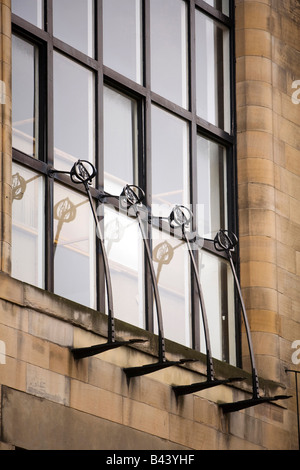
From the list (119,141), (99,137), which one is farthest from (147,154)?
(99,137)

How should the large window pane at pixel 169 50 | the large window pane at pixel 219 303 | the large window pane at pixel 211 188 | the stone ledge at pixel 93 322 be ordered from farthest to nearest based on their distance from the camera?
the large window pane at pixel 211 188 → the large window pane at pixel 219 303 → the large window pane at pixel 169 50 → the stone ledge at pixel 93 322

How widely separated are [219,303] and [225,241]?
4.79 ft

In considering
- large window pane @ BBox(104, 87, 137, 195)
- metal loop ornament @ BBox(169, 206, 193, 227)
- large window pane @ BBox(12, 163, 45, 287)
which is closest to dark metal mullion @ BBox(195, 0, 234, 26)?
large window pane @ BBox(104, 87, 137, 195)

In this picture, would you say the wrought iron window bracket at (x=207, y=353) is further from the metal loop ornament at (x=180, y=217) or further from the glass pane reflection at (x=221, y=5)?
the glass pane reflection at (x=221, y=5)

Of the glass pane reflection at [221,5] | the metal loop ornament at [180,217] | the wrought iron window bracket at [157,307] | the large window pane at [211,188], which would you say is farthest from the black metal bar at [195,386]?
the glass pane reflection at [221,5]

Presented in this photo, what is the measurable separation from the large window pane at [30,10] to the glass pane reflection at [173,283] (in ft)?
12.9

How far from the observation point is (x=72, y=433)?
59.0ft

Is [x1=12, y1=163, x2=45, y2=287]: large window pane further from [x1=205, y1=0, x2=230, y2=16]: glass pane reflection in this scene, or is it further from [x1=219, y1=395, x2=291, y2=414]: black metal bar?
[x1=205, y1=0, x2=230, y2=16]: glass pane reflection

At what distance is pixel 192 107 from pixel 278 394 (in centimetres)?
507

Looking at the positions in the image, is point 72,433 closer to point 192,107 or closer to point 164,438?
point 164,438

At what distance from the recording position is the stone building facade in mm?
17531

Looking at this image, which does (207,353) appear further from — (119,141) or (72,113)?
(72,113)

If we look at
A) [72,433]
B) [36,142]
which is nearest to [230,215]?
[36,142]

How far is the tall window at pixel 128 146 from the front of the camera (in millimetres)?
19438
